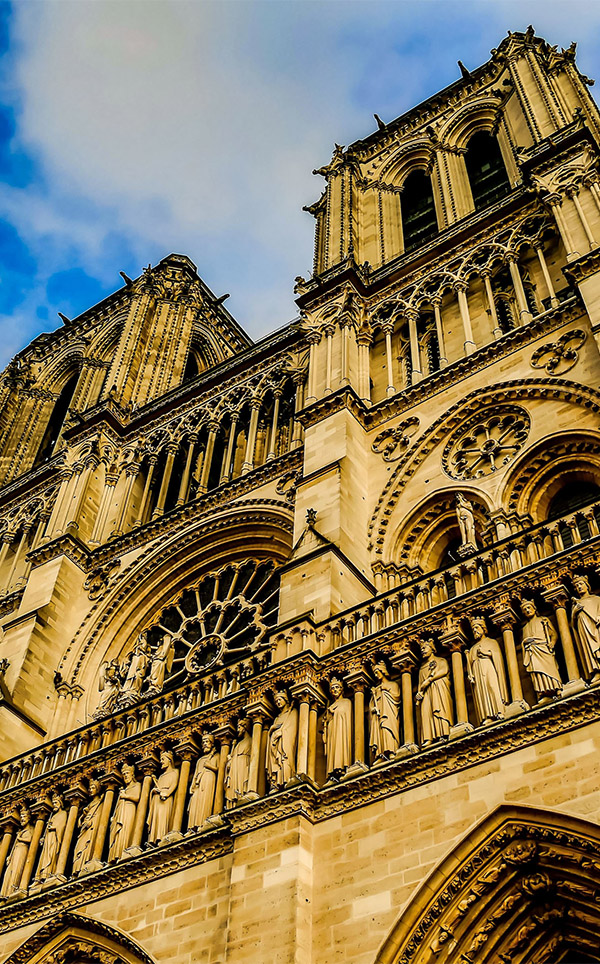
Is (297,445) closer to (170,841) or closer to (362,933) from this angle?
(170,841)

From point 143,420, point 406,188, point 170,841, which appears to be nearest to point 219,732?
point 170,841

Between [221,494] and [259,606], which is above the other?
[221,494]

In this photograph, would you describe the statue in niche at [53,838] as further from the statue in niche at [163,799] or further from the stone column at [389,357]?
the stone column at [389,357]

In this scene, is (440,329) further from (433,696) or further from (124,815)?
(124,815)

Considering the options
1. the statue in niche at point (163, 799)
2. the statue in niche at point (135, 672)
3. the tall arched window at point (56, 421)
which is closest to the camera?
the statue in niche at point (163, 799)

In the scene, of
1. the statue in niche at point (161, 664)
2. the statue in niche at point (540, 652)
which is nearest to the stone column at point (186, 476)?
the statue in niche at point (161, 664)

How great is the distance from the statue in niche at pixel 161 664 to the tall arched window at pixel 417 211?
29.9 ft

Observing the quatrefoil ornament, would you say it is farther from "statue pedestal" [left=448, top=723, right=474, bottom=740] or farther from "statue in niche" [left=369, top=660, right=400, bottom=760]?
"statue pedestal" [left=448, top=723, right=474, bottom=740]

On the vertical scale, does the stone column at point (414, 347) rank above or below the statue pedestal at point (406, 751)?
above

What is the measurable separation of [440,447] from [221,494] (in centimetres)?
444

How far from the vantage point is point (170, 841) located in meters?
11.0

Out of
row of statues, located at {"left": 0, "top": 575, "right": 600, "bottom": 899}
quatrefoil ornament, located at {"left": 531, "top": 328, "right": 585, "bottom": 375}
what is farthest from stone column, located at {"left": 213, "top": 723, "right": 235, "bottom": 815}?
quatrefoil ornament, located at {"left": 531, "top": 328, "right": 585, "bottom": 375}

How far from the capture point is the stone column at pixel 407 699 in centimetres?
992

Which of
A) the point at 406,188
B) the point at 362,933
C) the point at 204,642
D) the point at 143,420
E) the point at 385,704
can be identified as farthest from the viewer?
the point at 406,188
